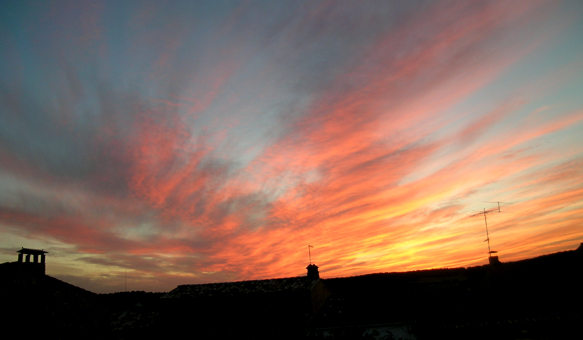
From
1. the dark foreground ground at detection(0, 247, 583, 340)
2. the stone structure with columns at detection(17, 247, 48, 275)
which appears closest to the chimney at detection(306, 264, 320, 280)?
the dark foreground ground at detection(0, 247, 583, 340)

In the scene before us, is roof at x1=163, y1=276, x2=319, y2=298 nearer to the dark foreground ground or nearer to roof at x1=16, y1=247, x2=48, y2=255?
the dark foreground ground

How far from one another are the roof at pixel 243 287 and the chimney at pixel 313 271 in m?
1.13

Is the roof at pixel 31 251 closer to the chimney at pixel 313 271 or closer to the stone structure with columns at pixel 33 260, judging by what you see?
the stone structure with columns at pixel 33 260

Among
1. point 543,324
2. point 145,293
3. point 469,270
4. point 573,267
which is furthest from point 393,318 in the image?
point 145,293

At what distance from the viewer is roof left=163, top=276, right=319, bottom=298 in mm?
39231

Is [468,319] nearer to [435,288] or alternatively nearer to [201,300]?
[435,288]

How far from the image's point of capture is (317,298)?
133 ft

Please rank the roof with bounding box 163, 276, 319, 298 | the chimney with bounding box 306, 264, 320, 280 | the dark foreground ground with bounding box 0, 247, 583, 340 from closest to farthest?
the dark foreground ground with bounding box 0, 247, 583, 340, the roof with bounding box 163, 276, 319, 298, the chimney with bounding box 306, 264, 320, 280

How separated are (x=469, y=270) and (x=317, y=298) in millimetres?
17146

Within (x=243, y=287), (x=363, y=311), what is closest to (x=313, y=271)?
(x=243, y=287)

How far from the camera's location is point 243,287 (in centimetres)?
4153

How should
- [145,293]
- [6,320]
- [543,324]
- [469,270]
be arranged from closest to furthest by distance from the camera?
1. [543,324]
2. [6,320]
3. [469,270]
4. [145,293]

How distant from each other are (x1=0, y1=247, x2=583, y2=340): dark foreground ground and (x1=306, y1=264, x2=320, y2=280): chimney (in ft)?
15.7

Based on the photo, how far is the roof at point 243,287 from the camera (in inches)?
1545
